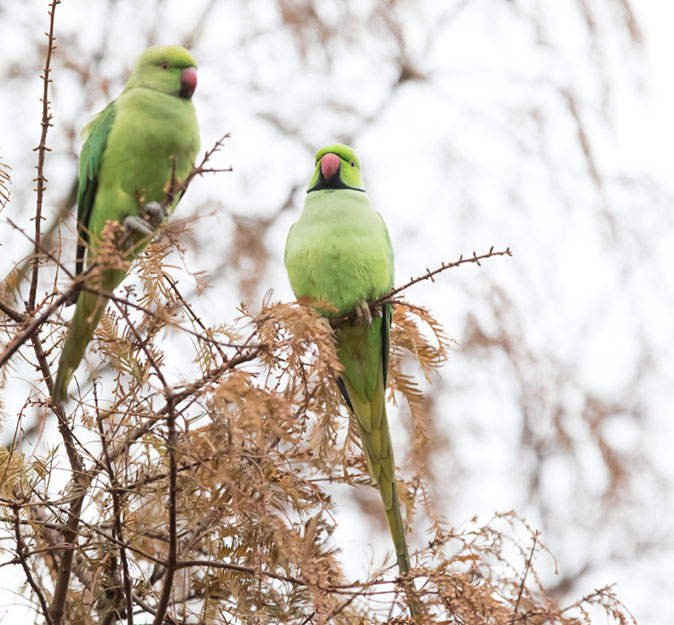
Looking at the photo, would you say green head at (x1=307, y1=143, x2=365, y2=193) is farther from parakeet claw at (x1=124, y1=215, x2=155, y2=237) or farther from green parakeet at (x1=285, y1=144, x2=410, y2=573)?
parakeet claw at (x1=124, y1=215, x2=155, y2=237)

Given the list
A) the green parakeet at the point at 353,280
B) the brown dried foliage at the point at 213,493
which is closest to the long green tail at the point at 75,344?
the brown dried foliage at the point at 213,493

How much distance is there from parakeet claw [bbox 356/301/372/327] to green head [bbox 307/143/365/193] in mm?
525

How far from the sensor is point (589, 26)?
153 inches

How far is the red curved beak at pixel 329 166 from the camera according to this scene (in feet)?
9.67

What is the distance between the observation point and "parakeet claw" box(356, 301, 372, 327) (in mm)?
2615

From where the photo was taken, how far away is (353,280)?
264 cm

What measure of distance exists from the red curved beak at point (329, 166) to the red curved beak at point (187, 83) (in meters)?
0.88

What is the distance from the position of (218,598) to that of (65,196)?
9.35 ft

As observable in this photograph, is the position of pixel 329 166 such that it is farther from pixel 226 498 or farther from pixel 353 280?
pixel 226 498

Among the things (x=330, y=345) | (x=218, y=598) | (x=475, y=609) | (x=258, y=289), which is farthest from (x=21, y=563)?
(x=258, y=289)

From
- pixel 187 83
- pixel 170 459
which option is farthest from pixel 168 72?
pixel 170 459

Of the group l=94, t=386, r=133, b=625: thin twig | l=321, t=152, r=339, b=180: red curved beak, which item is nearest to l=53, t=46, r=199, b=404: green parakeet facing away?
l=94, t=386, r=133, b=625: thin twig

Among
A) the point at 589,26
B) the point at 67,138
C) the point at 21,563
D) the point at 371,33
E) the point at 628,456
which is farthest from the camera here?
the point at 628,456

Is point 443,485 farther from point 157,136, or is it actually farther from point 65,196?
point 157,136
